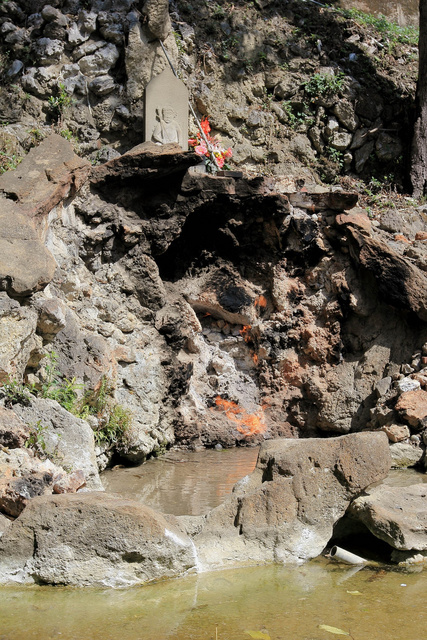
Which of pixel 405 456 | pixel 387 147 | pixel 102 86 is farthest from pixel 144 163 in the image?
pixel 387 147

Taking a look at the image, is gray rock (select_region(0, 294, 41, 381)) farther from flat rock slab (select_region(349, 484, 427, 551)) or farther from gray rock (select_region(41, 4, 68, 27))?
gray rock (select_region(41, 4, 68, 27))

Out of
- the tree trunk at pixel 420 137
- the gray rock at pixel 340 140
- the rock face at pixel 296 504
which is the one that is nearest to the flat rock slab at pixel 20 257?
the rock face at pixel 296 504

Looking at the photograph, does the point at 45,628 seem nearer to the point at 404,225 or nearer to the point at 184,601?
the point at 184,601

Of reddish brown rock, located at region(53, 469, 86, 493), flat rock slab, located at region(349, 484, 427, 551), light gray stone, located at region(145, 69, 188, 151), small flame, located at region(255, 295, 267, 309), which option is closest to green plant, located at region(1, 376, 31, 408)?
reddish brown rock, located at region(53, 469, 86, 493)

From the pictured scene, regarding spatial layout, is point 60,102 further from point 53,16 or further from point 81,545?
point 81,545

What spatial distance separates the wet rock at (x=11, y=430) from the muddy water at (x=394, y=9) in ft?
48.8

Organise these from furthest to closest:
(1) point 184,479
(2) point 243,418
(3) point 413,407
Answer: (2) point 243,418
(3) point 413,407
(1) point 184,479

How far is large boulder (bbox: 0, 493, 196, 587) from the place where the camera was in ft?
11.3

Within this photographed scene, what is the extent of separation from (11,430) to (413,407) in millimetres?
Answer: 4777

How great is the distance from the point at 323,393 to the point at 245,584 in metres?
4.97

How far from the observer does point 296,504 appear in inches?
157

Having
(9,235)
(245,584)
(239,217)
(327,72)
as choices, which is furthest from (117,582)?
(327,72)

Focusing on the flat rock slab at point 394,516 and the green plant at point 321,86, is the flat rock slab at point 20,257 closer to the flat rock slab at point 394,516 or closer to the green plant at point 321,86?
the flat rock slab at point 394,516

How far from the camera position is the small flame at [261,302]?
8.87m
